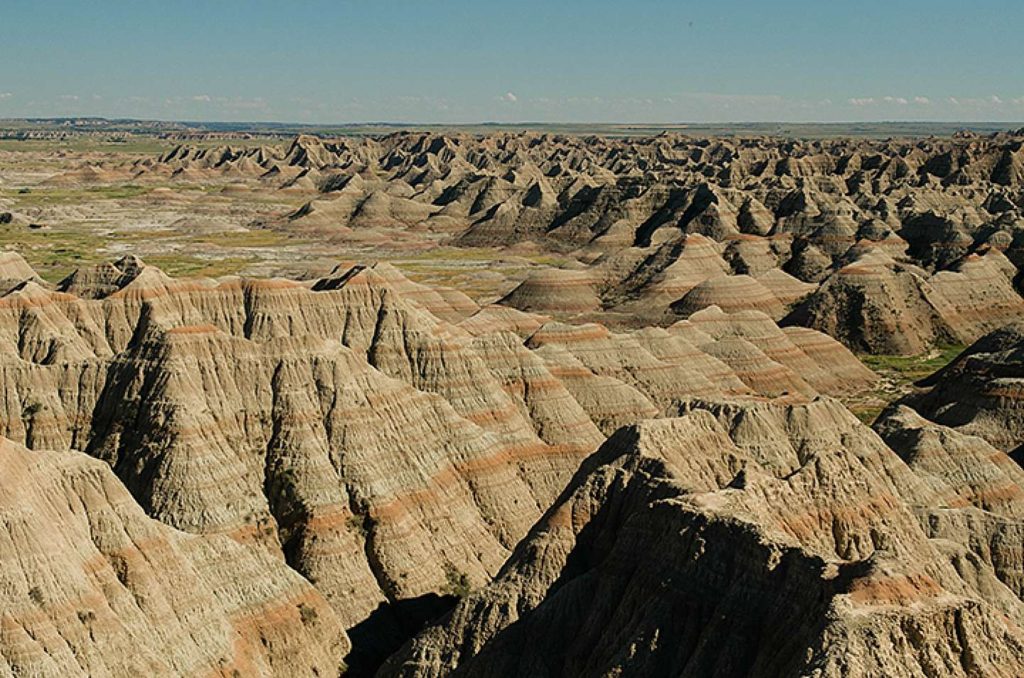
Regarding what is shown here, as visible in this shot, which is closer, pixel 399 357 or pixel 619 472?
pixel 619 472

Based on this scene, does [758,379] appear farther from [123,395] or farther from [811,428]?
[123,395]

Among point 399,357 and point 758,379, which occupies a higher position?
point 399,357

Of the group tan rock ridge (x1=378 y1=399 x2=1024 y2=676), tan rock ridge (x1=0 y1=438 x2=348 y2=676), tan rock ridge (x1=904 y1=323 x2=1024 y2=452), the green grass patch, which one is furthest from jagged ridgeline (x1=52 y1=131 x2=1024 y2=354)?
tan rock ridge (x1=0 y1=438 x2=348 y2=676)

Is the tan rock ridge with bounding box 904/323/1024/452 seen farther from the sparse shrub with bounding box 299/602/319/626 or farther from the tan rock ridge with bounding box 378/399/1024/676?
the sparse shrub with bounding box 299/602/319/626

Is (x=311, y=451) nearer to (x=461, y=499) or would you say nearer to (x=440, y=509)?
(x=440, y=509)

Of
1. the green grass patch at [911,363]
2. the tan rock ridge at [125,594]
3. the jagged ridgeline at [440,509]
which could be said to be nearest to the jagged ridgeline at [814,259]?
the green grass patch at [911,363]

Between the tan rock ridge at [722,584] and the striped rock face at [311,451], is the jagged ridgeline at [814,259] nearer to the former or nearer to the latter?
the striped rock face at [311,451]

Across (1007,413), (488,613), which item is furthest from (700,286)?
(488,613)

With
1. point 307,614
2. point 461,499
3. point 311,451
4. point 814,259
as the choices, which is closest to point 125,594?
point 307,614
